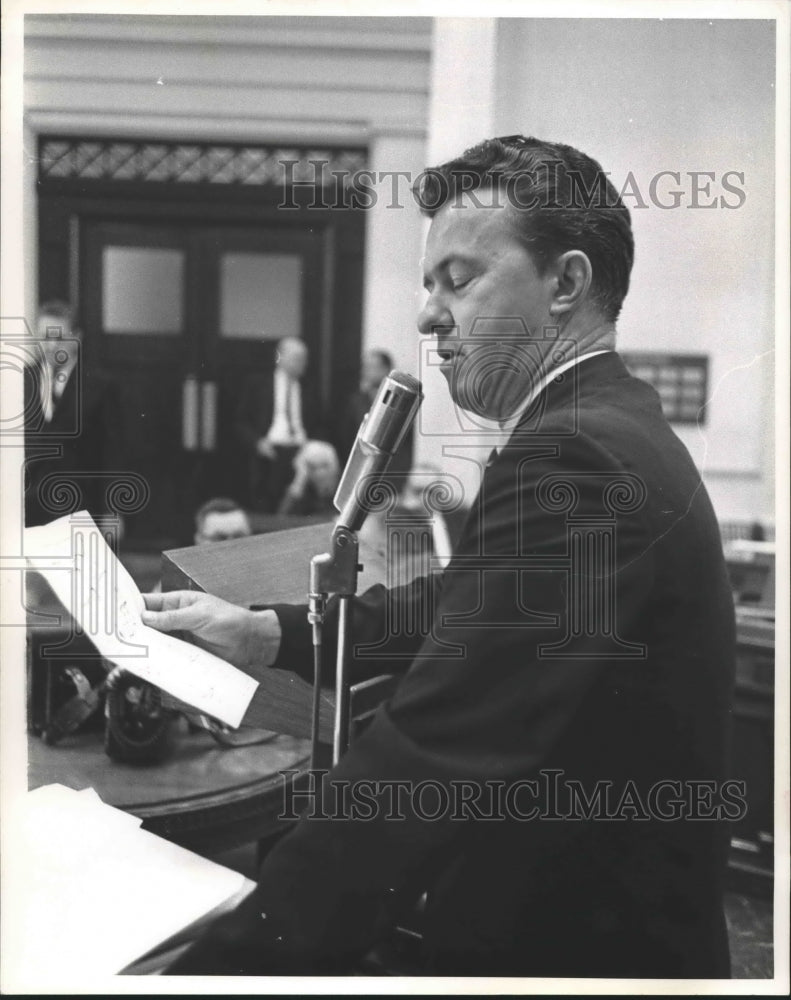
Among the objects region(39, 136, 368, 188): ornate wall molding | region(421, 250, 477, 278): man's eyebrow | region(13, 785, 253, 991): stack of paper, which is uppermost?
region(39, 136, 368, 188): ornate wall molding

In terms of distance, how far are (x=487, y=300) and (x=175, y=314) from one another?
61cm

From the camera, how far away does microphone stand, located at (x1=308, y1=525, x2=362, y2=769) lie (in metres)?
0.90

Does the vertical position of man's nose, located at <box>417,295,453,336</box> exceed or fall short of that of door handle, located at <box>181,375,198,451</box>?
it exceeds it

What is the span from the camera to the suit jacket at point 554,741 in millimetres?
791

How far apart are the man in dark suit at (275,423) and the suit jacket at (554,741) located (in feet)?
2.81

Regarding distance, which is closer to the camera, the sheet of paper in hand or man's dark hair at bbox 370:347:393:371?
the sheet of paper in hand

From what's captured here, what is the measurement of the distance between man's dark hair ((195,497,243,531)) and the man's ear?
2.49ft

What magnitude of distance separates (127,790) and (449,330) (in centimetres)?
74

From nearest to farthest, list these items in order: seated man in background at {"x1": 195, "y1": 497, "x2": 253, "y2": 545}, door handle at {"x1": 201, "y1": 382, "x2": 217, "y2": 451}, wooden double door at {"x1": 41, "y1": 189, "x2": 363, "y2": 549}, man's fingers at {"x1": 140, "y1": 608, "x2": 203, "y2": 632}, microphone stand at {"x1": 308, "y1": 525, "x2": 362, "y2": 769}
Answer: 1. microphone stand at {"x1": 308, "y1": 525, "x2": 362, "y2": 769}
2. man's fingers at {"x1": 140, "y1": 608, "x2": 203, "y2": 632}
3. wooden double door at {"x1": 41, "y1": 189, "x2": 363, "y2": 549}
4. seated man in background at {"x1": 195, "y1": 497, "x2": 253, "y2": 545}
5. door handle at {"x1": 201, "y1": 382, "x2": 217, "y2": 451}

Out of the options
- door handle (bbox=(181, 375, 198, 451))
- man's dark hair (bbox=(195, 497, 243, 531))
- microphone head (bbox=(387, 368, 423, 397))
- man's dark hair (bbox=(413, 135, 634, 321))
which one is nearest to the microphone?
microphone head (bbox=(387, 368, 423, 397))

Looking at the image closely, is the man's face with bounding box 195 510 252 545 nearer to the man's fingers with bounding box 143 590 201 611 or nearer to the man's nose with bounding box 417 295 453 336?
the man's fingers with bounding box 143 590 201 611

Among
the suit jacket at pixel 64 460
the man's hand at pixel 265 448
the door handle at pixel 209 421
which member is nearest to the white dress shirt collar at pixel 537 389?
the suit jacket at pixel 64 460

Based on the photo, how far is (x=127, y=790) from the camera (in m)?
1.15

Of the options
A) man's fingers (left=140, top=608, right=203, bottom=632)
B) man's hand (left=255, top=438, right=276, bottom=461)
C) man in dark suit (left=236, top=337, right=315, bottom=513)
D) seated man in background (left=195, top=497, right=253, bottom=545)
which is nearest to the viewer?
man's fingers (left=140, top=608, right=203, bottom=632)
